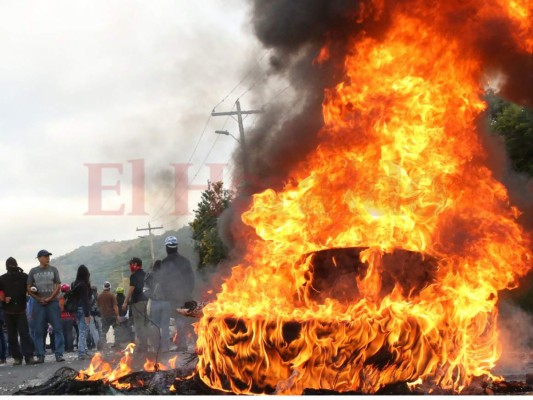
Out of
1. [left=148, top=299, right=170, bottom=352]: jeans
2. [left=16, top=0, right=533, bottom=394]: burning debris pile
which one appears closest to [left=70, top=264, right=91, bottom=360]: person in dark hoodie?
[left=148, top=299, right=170, bottom=352]: jeans

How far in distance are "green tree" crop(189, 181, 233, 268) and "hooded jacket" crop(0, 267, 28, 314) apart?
9.79 metres

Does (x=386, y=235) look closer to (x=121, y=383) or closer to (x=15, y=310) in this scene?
(x=121, y=383)

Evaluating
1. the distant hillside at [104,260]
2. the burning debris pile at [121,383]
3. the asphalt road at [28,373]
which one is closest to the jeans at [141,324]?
the asphalt road at [28,373]

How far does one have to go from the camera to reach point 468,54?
33.2ft

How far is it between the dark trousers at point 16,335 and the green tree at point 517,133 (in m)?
10.8

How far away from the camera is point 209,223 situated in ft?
101

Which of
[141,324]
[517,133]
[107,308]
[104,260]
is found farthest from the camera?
[104,260]

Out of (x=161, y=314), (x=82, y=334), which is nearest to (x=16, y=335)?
(x=82, y=334)

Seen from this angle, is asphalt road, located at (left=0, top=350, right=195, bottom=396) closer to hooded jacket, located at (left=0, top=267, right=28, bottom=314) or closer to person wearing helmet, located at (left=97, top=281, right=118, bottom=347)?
hooded jacket, located at (left=0, top=267, right=28, bottom=314)

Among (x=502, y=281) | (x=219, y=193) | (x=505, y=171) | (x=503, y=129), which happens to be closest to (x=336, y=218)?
(x=502, y=281)

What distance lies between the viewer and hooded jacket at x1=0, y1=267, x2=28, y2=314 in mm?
14414

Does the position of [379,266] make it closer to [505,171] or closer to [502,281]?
[502,281]

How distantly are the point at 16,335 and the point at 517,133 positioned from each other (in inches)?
457

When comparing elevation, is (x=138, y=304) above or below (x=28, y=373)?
above
